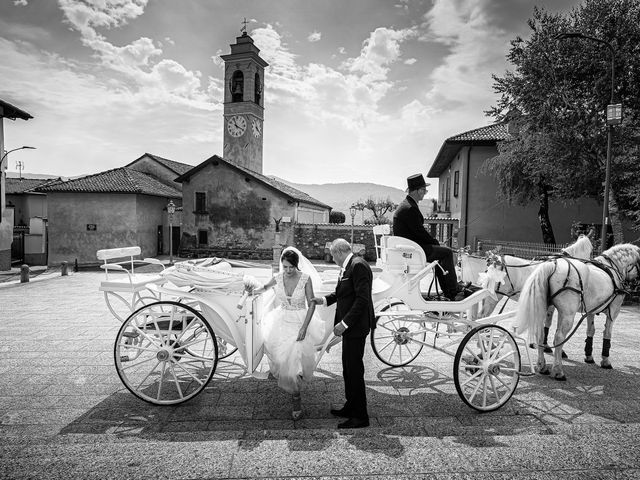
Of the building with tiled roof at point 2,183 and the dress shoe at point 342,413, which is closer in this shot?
the dress shoe at point 342,413

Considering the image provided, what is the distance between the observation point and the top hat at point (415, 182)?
5.49 meters

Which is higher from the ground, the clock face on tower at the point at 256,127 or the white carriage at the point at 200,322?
the clock face on tower at the point at 256,127

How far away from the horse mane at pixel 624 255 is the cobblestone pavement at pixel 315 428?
1506 millimetres

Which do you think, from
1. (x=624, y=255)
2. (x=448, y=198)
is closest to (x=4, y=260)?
(x=624, y=255)

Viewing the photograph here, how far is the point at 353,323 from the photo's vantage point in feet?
13.6

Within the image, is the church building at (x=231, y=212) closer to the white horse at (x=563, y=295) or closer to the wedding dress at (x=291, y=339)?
the white horse at (x=563, y=295)

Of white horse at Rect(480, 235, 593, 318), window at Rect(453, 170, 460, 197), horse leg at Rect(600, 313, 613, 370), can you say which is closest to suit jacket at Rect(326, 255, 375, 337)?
white horse at Rect(480, 235, 593, 318)

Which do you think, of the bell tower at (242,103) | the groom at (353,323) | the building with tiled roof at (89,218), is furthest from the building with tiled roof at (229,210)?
the groom at (353,323)

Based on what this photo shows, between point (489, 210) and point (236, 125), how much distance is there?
82.5 feet

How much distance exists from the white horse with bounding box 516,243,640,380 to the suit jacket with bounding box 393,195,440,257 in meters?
1.35

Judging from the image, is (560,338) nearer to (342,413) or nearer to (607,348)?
(607,348)

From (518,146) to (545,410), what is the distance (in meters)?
18.1

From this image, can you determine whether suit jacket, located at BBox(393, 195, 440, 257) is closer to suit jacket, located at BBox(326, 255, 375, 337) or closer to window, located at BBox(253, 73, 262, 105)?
suit jacket, located at BBox(326, 255, 375, 337)

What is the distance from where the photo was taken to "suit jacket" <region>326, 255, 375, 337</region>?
4.14 meters
